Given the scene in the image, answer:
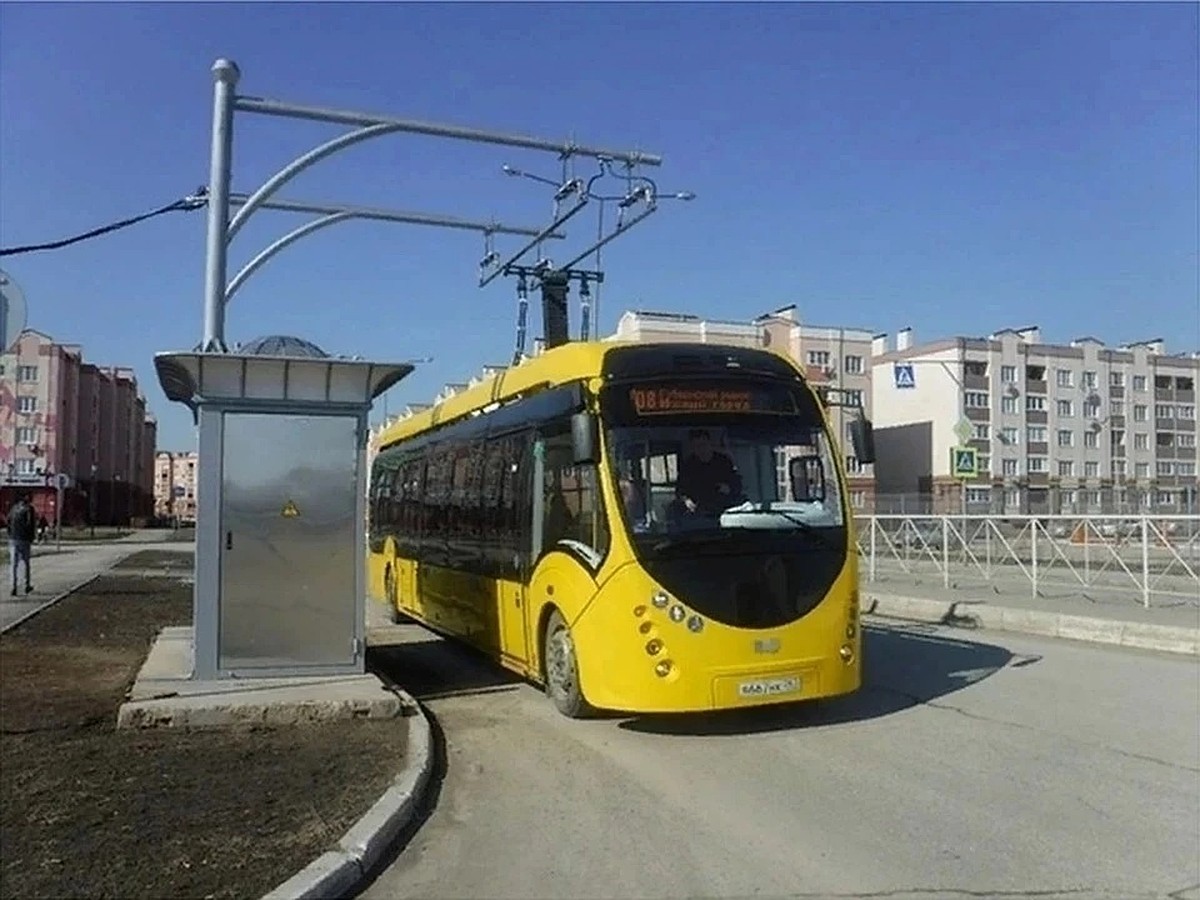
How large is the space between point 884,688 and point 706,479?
330cm

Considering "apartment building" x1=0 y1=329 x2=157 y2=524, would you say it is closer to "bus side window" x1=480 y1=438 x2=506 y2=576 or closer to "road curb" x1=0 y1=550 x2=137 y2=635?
"road curb" x1=0 y1=550 x2=137 y2=635

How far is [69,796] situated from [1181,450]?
10864 centimetres

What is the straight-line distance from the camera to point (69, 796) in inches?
255

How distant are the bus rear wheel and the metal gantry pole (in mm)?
4788

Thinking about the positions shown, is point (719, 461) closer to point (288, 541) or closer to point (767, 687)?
point (767, 687)

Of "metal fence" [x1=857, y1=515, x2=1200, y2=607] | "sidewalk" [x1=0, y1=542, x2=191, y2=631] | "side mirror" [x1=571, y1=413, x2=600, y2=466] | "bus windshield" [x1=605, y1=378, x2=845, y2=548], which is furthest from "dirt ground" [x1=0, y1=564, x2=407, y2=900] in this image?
"metal fence" [x1=857, y1=515, x2=1200, y2=607]

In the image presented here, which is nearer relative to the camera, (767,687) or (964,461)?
(767,687)

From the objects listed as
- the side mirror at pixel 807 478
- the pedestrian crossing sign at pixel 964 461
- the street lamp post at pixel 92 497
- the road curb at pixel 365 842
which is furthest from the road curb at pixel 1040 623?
the street lamp post at pixel 92 497

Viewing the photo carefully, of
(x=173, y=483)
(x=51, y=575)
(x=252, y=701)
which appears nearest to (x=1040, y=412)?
(x=51, y=575)

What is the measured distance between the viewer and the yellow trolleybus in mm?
8594

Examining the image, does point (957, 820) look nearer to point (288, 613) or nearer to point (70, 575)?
point (288, 613)

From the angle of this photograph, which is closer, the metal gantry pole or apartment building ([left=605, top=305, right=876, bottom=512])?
the metal gantry pole

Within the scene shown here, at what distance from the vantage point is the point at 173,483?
182 meters

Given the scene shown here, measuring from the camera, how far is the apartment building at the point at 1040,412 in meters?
92.4
